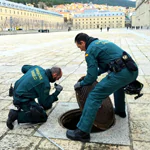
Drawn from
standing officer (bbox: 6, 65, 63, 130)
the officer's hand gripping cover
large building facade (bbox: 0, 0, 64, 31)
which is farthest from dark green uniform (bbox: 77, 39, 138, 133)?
large building facade (bbox: 0, 0, 64, 31)

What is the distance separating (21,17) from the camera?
100625 millimetres

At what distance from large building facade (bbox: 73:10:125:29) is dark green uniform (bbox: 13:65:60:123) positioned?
136m

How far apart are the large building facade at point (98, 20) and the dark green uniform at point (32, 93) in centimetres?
13570

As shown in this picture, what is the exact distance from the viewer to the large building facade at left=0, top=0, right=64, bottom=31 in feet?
249

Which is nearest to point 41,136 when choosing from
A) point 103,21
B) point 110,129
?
point 110,129

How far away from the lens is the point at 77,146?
3.03 metres

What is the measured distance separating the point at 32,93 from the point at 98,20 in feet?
461

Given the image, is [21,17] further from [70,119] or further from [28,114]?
[28,114]

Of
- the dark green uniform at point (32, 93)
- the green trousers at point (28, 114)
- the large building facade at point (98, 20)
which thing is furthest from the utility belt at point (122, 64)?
the large building facade at point (98, 20)

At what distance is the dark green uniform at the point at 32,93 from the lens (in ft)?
11.4

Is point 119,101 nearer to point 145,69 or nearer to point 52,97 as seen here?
point 52,97

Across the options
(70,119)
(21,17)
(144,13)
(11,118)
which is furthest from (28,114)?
(21,17)

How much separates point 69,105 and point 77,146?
4.88 feet

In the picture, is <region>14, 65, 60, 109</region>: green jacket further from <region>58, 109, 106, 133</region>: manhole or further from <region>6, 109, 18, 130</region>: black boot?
<region>58, 109, 106, 133</region>: manhole
